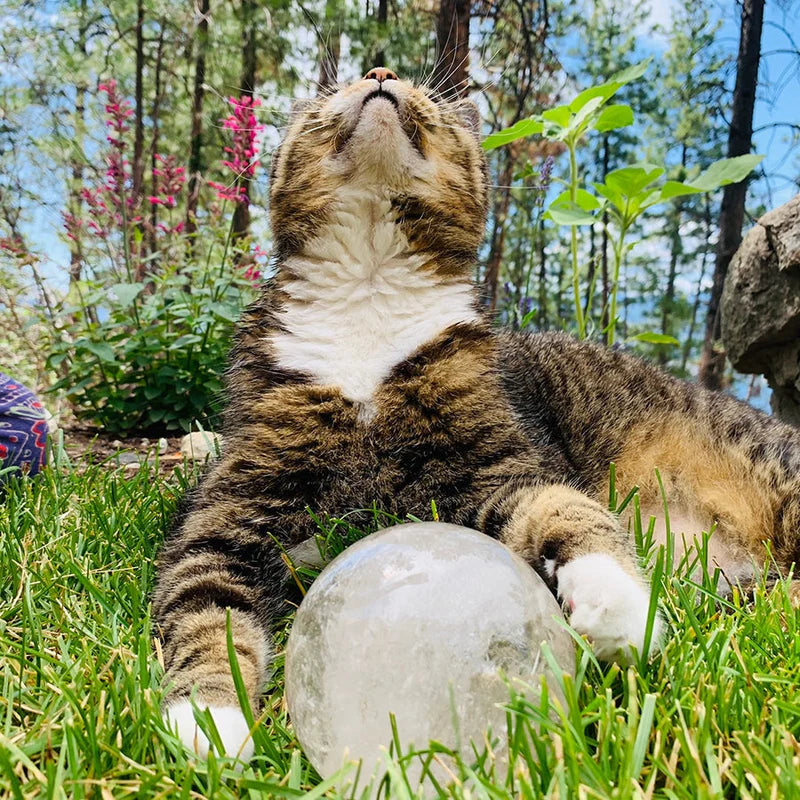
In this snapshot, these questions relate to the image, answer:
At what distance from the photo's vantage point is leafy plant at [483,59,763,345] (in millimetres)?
3379

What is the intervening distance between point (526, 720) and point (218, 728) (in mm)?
541

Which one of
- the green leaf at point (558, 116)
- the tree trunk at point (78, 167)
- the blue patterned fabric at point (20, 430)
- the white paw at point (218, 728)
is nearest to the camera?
the white paw at point (218, 728)

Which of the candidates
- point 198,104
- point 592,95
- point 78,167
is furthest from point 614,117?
point 198,104

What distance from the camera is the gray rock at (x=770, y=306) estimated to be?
12.6 ft

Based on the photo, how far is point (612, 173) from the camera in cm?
342

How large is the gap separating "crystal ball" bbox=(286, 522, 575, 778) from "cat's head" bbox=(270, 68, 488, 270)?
45.9 inches

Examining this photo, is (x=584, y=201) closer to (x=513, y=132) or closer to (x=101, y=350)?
(x=513, y=132)

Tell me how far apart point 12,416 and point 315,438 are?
6.15 feet

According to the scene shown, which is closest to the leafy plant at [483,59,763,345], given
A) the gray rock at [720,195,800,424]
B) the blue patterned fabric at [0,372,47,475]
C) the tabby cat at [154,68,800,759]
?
the gray rock at [720,195,800,424]

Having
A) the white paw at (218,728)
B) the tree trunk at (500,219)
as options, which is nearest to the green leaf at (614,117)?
the white paw at (218,728)

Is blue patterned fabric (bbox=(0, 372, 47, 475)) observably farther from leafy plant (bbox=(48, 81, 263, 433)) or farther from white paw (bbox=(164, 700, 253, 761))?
white paw (bbox=(164, 700, 253, 761))

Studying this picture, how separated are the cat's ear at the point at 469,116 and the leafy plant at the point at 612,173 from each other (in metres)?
0.57

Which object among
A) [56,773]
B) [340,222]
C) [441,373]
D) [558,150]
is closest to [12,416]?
[340,222]

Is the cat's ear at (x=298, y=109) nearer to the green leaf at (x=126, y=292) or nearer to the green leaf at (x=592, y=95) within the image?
the green leaf at (x=592, y=95)
